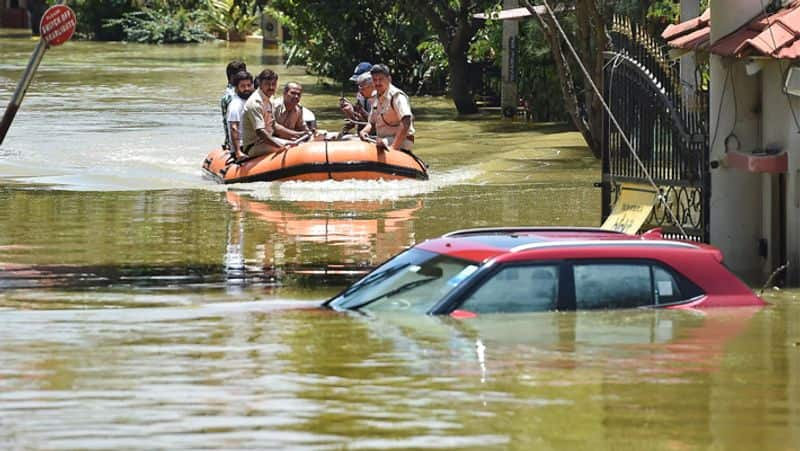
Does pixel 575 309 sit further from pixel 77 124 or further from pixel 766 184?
pixel 77 124

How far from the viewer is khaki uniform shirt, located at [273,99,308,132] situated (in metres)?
23.6

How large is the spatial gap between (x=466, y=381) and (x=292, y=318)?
2.53 m

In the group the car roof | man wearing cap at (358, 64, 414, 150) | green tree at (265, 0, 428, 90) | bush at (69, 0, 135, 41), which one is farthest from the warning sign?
bush at (69, 0, 135, 41)

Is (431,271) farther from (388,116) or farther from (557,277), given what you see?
(388,116)

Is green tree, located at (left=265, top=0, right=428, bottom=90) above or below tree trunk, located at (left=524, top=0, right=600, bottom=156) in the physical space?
above

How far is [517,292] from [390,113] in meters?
12.7

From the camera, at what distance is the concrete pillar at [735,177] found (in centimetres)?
1505

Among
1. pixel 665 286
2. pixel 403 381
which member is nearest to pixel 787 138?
pixel 665 286

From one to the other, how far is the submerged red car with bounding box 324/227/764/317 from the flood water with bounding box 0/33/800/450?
97mm

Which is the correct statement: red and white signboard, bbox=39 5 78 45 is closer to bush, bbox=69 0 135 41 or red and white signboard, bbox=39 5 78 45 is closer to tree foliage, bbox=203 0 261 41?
bush, bbox=69 0 135 41

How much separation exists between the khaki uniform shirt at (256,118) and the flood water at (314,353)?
7.60ft

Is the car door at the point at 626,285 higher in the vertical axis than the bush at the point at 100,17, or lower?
lower

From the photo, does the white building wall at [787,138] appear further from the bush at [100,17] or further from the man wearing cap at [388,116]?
the bush at [100,17]

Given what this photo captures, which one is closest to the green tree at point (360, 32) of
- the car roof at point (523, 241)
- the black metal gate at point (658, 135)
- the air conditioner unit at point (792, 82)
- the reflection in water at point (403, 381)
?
the black metal gate at point (658, 135)
